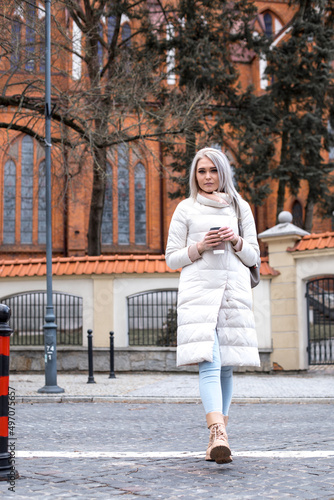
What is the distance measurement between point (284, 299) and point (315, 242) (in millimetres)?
1393

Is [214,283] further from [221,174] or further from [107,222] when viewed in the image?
[107,222]

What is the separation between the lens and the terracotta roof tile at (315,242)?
13484 mm

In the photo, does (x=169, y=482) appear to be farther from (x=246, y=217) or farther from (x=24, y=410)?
(x=24, y=410)

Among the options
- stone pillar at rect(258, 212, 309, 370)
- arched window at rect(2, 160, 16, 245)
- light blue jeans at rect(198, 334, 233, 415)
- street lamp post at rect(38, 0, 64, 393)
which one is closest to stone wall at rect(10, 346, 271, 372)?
stone pillar at rect(258, 212, 309, 370)

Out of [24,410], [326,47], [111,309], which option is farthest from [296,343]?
[326,47]

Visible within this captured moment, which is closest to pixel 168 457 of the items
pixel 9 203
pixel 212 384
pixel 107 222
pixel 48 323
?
pixel 212 384

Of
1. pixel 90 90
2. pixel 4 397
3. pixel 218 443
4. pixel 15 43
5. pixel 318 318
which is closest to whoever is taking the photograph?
pixel 4 397

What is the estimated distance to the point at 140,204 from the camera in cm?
3133

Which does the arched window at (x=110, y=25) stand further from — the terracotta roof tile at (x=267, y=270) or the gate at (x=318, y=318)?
the gate at (x=318, y=318)

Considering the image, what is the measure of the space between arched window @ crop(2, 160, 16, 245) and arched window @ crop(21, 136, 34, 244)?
1.36 feet

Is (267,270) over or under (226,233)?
over

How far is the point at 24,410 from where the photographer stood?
8570 mm

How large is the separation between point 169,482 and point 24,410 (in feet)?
17.6

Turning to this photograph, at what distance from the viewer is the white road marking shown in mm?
4469
